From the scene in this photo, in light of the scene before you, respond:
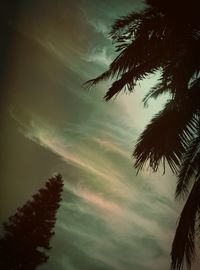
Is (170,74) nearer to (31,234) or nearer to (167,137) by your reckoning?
(167,137)

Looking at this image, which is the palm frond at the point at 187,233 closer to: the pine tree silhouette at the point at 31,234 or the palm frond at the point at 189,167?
the palm frond at the point at 189,167

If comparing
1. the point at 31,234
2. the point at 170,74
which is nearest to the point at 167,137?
the point at 170,74

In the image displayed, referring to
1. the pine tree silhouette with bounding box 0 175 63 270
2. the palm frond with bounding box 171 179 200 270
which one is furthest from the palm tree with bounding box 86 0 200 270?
the pine tree silhouette with bounding box 0 175 63 270

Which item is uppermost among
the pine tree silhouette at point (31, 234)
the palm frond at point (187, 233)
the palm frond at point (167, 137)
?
the pine tree silhouette at point (31, 234)

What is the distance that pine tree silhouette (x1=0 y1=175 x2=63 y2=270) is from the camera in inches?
1026

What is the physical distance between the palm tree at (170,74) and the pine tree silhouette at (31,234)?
1978 cm

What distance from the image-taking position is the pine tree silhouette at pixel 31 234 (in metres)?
26.1

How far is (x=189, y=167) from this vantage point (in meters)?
8.08

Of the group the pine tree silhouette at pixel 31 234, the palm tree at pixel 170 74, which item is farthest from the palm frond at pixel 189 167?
the pine tree silhouette at pixel 31 234

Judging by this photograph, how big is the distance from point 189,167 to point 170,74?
1863mm

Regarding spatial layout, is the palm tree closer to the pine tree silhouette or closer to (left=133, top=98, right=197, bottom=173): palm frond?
(left=133, top=98, right=197, bottom=173): palm frond

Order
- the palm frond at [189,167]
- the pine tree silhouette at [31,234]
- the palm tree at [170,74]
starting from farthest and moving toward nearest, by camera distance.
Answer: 1. the pine tree silhouette at [31,234]
2. the palm frond at [189,167]
3. the palm tree at [170,74]

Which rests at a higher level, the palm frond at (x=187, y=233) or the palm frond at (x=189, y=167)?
the palm frond at (x=189, y=167)

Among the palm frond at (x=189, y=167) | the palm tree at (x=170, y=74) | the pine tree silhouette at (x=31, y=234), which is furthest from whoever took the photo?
the pine tree silhouette at (x=31, y=234)
